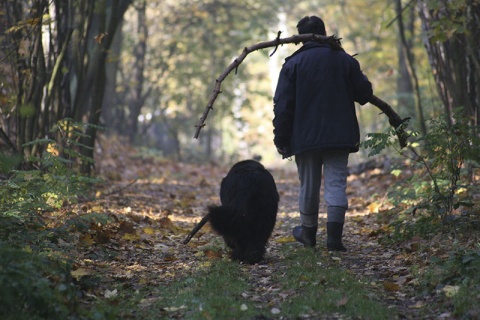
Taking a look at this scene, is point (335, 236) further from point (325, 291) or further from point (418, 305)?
point (418, 305)

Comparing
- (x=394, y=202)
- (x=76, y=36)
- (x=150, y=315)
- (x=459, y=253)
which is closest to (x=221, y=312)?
(x=150, y=315)

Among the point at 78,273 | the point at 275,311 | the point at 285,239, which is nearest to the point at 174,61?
the point at 285,239

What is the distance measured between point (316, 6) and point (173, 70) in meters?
12.0

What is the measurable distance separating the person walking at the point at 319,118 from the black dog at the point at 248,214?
23.9 inches

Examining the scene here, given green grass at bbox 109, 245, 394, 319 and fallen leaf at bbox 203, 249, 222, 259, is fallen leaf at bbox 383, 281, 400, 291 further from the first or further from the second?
fallen leaf at bbox 203, 249, 222, 259

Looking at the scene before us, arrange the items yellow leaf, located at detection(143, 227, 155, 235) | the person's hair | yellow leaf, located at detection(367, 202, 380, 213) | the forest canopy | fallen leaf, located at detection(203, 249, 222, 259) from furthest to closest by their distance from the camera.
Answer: yellow leaf, located at detection(367, 202, 380, 213) < the forest canopy < yellow leaf, located at detection(143, 227, 155, 235) < the person's hair < fallen leaf, located at detection(203, 249, 222, 259)

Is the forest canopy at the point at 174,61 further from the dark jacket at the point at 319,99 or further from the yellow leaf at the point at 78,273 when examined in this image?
the dark jacket at the point at 319,99

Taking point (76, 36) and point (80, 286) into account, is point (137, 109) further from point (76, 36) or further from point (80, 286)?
point (80, 286)

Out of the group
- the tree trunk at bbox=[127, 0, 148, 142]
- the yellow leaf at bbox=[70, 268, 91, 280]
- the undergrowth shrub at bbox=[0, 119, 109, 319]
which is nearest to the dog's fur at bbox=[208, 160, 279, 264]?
the undergrowth shrub at bbox=[0, 119, 109, 319]

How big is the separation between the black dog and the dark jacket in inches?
24.7

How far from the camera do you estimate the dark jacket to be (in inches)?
241

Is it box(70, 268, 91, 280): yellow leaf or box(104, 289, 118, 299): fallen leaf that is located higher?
box(70, 268, 91, 280): yellow leaf

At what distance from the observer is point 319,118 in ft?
20.1

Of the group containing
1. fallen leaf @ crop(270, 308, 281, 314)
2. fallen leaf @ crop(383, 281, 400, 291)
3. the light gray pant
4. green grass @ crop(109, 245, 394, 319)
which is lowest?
fallen leaf @ crop(270, 308, 281, 314)
